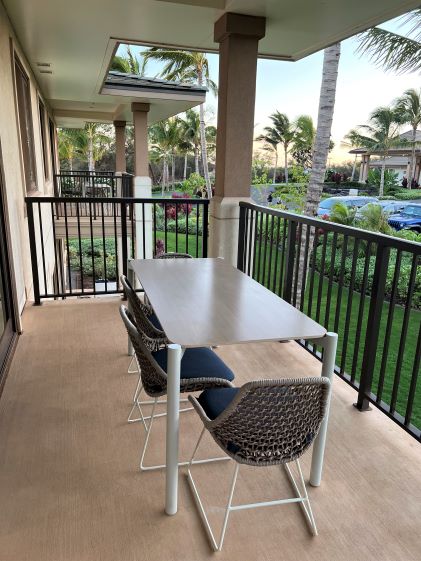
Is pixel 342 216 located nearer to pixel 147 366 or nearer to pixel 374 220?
pixel 374 220

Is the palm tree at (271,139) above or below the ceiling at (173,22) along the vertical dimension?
above

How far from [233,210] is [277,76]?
118ft

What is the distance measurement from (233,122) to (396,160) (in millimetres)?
27982

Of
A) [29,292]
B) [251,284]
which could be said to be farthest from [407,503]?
[29,292]

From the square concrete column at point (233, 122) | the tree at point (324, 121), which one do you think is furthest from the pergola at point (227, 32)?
the tree at point (324, 121)

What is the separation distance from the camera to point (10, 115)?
14.3 feet

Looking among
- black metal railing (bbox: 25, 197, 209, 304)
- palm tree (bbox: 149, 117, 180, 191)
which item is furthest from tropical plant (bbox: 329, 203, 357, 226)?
palm tree (bbox: 149, 117, 180, 191)

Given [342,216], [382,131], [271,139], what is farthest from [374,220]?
[271,139]

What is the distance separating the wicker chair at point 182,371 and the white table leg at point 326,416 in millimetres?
456

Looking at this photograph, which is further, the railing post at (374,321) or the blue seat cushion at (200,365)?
the railing post at (374,321)

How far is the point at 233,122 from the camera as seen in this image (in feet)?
13.5

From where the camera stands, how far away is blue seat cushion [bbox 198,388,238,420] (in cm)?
185

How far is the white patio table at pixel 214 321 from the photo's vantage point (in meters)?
1.79

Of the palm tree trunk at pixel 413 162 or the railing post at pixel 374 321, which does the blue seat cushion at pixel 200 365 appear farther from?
the palm tree trunk at pixel 413 162
